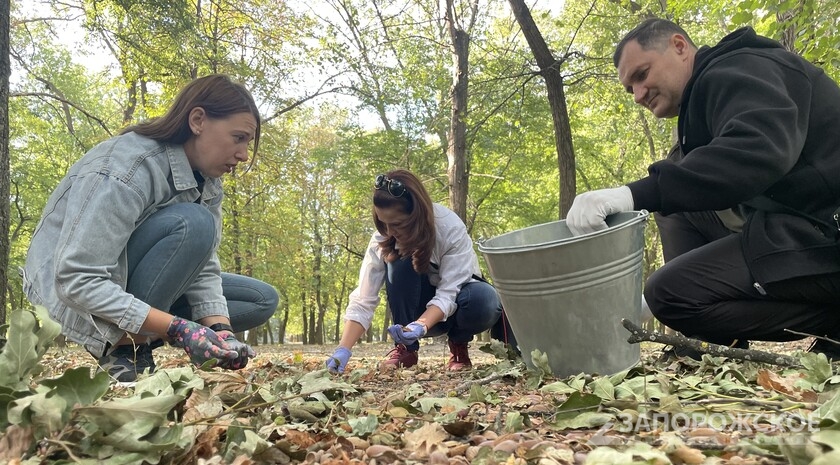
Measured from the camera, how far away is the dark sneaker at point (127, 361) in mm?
2377

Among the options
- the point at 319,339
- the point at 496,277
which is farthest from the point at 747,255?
the point at 319,339

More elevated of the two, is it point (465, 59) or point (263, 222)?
point (465, 59)

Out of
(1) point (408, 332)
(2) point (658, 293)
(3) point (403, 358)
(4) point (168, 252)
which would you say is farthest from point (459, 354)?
(4) point (168, 252)

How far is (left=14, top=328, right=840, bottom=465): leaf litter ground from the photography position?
1.05 meters

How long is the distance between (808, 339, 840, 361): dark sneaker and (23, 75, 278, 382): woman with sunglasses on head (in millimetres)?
2369

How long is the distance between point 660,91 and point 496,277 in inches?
50.2

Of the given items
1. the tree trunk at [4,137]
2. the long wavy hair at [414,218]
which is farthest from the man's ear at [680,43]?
the tree trunk at [4,137]

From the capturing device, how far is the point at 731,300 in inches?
102

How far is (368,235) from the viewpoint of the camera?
667 inches

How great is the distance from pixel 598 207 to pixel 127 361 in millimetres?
2031

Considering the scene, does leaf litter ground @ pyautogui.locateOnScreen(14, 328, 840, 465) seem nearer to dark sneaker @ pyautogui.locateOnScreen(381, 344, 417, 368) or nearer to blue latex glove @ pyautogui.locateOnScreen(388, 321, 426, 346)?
blue latex glove @ pyautogui.locateOnScreen(388, 321, 426, 346)

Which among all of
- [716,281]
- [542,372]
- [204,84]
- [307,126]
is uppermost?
[307,126]

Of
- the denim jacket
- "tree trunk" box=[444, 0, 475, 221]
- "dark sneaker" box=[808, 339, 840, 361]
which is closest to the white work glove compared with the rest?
"dark sneaker" box=[808, 339, 840, 361]

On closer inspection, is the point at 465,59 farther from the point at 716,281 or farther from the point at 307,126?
the point at 307,126
